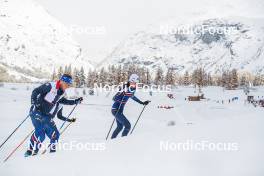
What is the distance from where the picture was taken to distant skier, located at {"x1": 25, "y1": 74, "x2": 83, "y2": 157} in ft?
30.5

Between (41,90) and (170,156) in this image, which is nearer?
(170,156)

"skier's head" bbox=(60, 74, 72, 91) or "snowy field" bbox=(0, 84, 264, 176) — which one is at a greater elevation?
"skier's head" bbox=(60, 74, 72, 91)

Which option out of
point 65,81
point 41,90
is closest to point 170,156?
point 65,81

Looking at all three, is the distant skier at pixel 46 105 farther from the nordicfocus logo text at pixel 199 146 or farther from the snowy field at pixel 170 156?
the nordicfocus logo text at pixel 199 146

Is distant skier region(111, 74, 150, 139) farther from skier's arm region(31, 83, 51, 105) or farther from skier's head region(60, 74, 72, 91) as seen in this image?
skier's arm region(31, 83, 51, 105)

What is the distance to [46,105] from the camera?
9.48 meters

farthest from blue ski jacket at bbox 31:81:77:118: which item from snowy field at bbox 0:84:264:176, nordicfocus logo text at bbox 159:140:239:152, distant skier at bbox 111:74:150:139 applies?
nordicfocus logo text at bbox 159:140:239:152

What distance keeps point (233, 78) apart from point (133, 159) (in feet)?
373

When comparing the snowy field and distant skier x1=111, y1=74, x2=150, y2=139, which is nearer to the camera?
the snowy field

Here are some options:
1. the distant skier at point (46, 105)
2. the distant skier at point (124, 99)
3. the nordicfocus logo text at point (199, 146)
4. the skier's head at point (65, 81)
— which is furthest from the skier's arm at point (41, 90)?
the nordicfocus logo text at point (199, 146)

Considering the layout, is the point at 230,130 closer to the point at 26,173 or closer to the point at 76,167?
the point at 76,167

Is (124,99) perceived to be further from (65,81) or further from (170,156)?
(170,156)

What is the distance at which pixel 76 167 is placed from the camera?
22.0ft

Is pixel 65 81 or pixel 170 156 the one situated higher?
pixel 65 81
